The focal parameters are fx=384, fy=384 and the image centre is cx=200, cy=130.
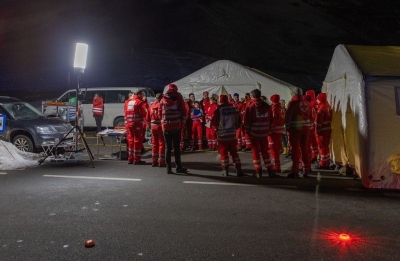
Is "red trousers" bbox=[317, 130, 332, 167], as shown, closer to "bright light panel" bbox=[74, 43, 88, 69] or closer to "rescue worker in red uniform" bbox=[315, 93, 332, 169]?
"rescue worker in red uniform" bbox=[315, 93, 332, 169]

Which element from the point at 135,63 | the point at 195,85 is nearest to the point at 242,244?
the point at 195,85

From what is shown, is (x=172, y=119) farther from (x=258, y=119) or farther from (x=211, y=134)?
(x=211, y=134)

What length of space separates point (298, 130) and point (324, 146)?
4.66ft

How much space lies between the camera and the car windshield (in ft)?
36.4

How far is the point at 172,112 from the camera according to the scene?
8.70 m

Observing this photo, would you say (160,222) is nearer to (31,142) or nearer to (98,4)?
(31,142)

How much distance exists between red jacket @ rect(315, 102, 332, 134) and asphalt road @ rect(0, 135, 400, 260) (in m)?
1.14

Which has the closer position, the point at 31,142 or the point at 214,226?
the point at 214,226

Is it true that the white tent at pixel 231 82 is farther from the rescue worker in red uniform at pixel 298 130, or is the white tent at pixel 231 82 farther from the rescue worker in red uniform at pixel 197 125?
the rescue worker in red uniform at pixel 298 130

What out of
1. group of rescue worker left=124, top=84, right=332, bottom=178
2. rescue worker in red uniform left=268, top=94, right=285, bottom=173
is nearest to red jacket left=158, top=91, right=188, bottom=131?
group of rescue worker left=124, top=84, right=332, bottom=178

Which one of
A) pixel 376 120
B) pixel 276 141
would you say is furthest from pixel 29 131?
pixel 376 120

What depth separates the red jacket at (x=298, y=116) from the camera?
8125 mm

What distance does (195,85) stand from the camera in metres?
15.8

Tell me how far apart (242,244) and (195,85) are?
11.8m
